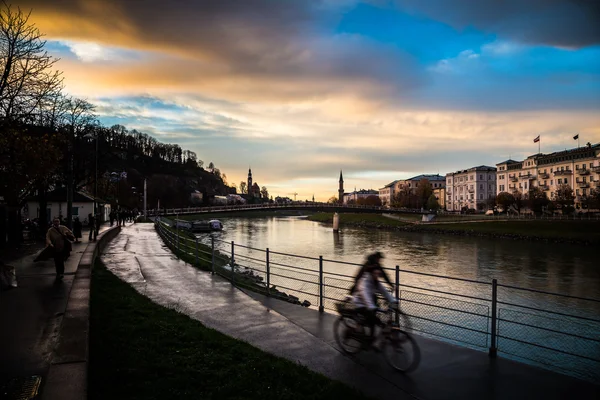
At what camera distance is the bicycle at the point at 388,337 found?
580 cm

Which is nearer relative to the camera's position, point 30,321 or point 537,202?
point 30,321

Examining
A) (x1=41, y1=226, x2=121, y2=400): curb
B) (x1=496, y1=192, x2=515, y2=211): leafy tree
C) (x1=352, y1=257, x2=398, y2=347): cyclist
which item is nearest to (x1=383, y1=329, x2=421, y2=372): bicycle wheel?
(x1=352, y1=257, x2=398, y2=347): cyclist

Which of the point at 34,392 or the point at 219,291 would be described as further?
the point at 219,291

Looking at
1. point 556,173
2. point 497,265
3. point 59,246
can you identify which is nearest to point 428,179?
point 556,173

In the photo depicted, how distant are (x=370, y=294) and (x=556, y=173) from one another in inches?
3823

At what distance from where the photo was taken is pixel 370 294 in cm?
655

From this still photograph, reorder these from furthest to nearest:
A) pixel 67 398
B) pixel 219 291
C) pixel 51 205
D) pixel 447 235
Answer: pixel 447 235, pixel 51 205, pixel 219 291, pixel 67 398

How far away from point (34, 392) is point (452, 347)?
18.6 feet

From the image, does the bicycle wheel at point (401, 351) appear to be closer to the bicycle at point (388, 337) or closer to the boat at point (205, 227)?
the bicycle at point (388, 337)

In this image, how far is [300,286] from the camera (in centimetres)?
1861

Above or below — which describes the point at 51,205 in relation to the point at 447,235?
above

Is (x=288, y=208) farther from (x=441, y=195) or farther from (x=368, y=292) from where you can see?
(x=441, y=195)

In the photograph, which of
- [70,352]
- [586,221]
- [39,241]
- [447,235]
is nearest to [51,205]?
[39,241]

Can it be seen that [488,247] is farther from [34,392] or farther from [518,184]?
[518,184]
